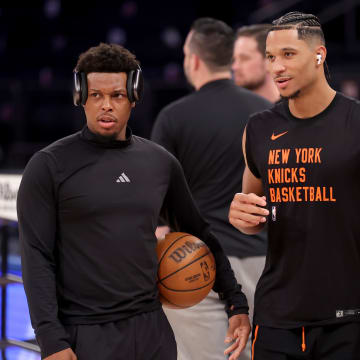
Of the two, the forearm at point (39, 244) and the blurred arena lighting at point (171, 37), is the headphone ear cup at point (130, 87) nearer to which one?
the forearm at point (39, 244)

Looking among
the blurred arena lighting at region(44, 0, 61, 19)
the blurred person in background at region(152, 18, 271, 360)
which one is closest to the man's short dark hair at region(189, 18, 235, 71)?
the blurred person in background at region(152, 18, 271, 360)

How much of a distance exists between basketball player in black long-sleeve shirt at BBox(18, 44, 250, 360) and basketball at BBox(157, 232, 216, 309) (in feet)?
0.39

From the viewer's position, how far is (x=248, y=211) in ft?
8.74

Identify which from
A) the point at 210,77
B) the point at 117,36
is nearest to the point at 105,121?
the point at 210,77

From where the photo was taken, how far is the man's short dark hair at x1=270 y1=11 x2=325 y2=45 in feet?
8.89

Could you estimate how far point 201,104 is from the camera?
398cm

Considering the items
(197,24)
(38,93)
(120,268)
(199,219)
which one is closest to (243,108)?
(197,24)

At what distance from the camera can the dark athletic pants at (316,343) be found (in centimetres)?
257

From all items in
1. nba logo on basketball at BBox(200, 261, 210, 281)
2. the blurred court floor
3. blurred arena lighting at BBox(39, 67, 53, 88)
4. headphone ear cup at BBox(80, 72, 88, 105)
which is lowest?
the blurred court floor

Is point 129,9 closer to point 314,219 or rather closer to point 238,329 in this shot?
point 238,329

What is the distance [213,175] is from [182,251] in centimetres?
101

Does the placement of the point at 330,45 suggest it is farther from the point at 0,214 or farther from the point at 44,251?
the point at 44,251

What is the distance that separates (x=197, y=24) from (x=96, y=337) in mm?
2252

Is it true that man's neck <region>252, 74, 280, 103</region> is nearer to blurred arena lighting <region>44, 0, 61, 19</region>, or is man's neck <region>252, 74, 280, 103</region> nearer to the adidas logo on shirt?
the adidas logo on shirt
